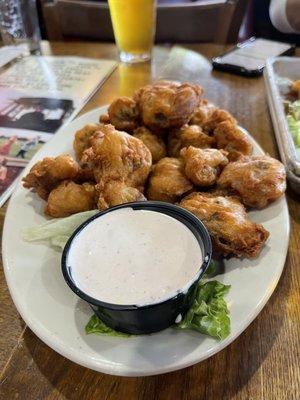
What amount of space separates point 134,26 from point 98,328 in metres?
2.02

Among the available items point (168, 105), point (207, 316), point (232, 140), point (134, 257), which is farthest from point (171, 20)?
point (207, 316)

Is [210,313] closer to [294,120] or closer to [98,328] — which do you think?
[98,328]

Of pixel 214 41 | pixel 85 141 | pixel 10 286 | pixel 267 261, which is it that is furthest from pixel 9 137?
pixel 214 41

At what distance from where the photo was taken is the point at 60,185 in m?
1.30

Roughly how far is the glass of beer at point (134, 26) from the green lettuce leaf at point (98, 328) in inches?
78.2

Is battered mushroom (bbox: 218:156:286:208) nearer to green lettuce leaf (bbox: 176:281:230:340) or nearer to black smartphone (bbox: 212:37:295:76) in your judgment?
green lettuce leaf (bbox: 176:281:230:340)

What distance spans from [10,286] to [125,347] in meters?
0.35

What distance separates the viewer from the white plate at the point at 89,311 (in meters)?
0.82

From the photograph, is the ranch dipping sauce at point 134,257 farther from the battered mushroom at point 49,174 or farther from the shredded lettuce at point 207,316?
the battered mushroom at point 49,174

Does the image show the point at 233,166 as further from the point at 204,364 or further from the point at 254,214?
the point at 204,364

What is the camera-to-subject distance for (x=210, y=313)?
890mm

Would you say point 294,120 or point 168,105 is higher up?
point 168,105

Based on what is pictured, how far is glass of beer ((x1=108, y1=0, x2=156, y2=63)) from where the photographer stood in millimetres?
2328

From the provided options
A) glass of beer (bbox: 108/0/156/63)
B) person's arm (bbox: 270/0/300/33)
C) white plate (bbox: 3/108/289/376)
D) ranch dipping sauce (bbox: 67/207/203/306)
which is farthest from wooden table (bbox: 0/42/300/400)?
person's arm (bbox: 270/0/300/33)
